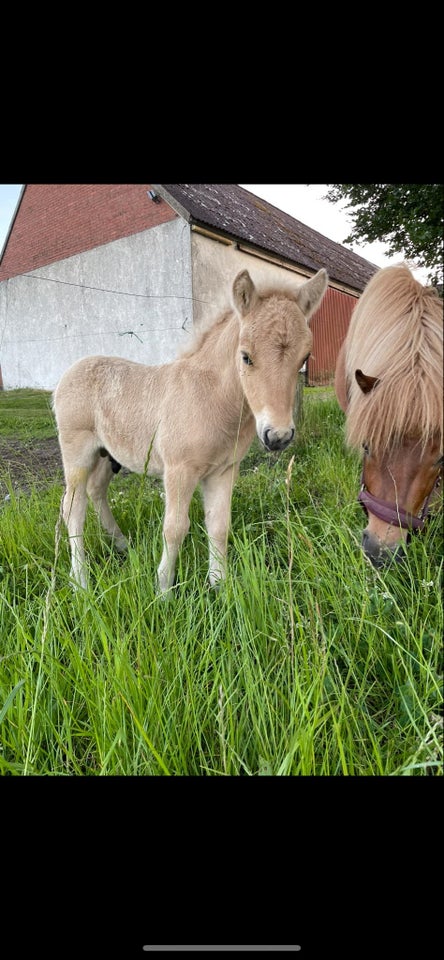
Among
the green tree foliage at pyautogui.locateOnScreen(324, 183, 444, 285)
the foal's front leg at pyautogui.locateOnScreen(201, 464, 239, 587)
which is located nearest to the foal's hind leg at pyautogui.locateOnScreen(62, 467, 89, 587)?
the foal's front leg at pyautogui.locateOnScreen(201, 464, 239, 587)

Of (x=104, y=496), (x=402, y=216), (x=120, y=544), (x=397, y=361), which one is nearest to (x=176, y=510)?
(x=120, y=544)

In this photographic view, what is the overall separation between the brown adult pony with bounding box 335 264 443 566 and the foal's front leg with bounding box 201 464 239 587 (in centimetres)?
57

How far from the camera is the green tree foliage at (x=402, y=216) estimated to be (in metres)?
0.85

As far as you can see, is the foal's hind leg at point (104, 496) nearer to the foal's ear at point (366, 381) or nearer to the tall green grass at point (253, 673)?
the tall green grass at point (253, 673)

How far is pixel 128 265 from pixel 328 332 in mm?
819

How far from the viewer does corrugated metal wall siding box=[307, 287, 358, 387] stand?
100 cm

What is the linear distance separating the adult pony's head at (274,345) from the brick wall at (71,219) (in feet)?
1.44

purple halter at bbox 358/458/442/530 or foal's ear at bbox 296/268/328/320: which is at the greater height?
foal's ear at bbox 296/268/328/320

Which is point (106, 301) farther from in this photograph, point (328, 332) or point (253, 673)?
point (253, 673)

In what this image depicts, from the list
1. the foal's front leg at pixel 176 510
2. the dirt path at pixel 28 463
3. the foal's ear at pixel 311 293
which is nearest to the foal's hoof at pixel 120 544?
the foal's front leg at pixel 176 510

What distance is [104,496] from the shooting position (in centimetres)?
168

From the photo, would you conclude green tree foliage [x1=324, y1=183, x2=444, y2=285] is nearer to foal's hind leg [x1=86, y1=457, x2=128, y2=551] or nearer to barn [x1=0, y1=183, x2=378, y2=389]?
barn [x1=0, y1=183, x2=378, y2=389]

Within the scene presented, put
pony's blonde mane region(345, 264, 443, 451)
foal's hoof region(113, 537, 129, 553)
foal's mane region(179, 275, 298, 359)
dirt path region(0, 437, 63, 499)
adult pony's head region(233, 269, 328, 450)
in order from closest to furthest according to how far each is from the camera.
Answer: pony's blonde mane region(345, 264, 443, 451) < adult pony's head region(233, 269, 328, 450) < foal's mane region(179, 275, 298, 359) < foal's hoof region(113, 537, 129, 553) < dirt path region(0, 437, 63, 499)
